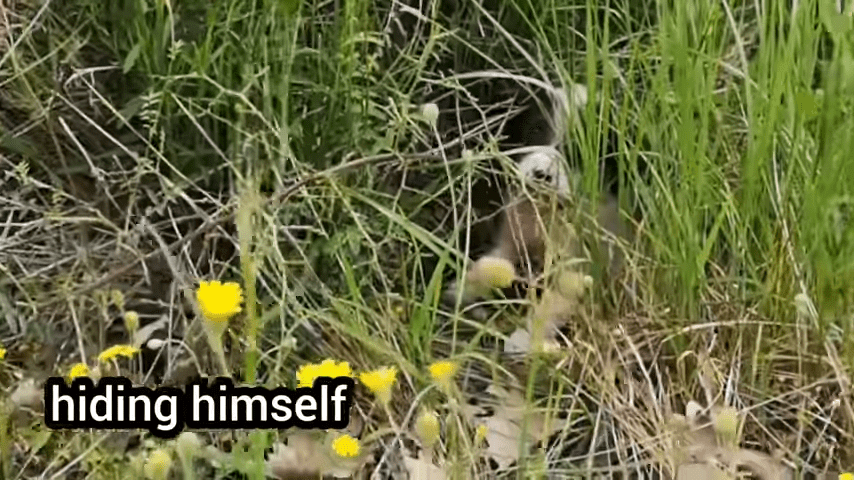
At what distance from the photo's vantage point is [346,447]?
3.96 feet

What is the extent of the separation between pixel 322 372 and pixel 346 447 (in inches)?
3.7

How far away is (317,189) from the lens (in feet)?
4.73

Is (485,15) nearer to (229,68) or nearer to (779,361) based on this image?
(229,68)

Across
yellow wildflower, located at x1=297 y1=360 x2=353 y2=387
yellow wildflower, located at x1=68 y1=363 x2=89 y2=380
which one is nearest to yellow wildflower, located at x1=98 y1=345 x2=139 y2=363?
yellow wildflower, located at x1=68 y1=363 x2=89 y2=380

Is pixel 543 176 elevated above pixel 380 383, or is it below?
above

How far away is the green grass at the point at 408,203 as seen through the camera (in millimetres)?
1286

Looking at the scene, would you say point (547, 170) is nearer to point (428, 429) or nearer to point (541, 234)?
point (541, 234)

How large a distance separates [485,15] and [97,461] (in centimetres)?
69

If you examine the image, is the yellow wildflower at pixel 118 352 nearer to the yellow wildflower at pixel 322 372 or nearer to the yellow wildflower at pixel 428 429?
the yellow wildflower at pixel 322 372

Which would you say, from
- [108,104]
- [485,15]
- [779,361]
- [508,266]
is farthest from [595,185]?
[108,104]

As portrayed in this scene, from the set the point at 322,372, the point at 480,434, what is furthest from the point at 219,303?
the point at 480,434

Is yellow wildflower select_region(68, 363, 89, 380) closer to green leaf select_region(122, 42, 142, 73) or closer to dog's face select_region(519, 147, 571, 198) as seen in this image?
green leaf select_region(122, 42, 142, 73)

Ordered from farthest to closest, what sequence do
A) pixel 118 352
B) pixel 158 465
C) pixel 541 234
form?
pixel 541 234
pixel 118 352
pixel 158 465

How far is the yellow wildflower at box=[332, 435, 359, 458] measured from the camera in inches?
47.5
